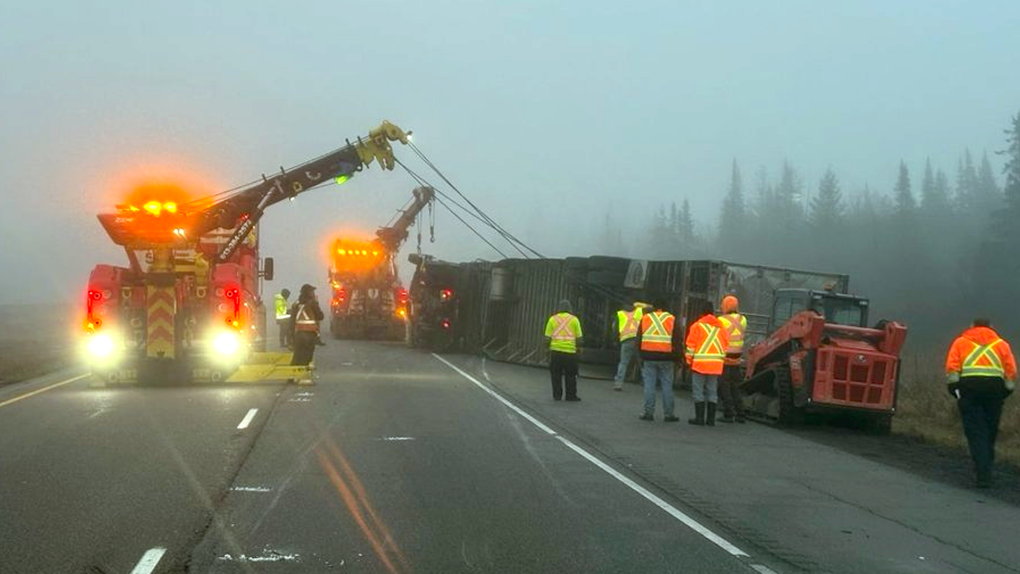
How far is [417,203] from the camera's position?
4162 cm

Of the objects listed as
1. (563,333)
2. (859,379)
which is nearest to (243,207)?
(563,333)

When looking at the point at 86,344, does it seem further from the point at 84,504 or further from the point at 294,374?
the point at 84,504

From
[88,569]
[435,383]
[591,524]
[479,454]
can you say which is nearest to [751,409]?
[435,383]

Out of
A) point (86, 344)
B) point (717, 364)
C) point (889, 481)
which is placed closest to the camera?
point (889, 481)

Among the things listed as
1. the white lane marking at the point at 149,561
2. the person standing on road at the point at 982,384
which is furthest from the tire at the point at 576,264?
the white lane marking at the point at 149,561

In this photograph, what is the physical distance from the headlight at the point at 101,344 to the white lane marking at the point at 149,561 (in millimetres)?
13287

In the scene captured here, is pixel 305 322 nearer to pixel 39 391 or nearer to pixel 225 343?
pixel 225 343

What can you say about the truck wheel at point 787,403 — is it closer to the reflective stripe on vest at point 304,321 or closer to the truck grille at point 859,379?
the truck grille at point 859,379

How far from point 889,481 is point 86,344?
14.4 metres

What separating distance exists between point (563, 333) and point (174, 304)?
7.08 m

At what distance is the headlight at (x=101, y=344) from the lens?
2008 cm

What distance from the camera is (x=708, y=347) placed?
16344mm

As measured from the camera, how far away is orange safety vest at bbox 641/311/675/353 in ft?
55.1

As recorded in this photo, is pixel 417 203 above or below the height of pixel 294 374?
above
